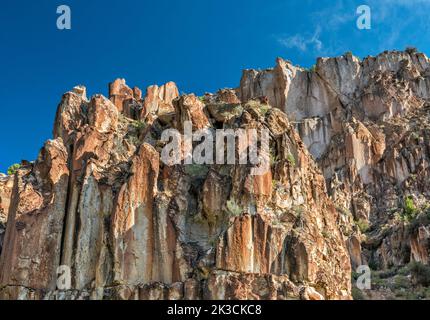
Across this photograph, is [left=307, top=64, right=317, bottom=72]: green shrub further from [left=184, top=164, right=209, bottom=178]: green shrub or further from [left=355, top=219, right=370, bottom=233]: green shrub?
[left=184, top=164, right=209, bottom=178]: green shrub

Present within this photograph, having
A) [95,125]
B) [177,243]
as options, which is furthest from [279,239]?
[95,125]

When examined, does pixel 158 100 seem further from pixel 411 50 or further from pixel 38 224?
pixel 411 50

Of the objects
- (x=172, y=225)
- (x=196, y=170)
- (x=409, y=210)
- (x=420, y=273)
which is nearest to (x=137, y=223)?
(x=172, y=225)

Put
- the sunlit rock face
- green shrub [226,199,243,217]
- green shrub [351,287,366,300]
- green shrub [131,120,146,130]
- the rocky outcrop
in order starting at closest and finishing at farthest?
the rocky outcrop
green shrub [226,199,243,217]
green shrub [351,287,366,300]
green shrub [131,120,146,130]
the sunlit rock face

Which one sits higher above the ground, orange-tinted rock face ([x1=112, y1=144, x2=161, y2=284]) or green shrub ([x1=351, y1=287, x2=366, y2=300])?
orange-tinted rock face ([x1=112, y1=144, x2=161, y2=284])

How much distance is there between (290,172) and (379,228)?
30.0 m

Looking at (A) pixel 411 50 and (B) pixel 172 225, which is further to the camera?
(A) pixel 411 50

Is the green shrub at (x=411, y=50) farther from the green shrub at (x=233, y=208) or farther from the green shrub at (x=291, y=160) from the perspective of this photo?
the green shrub at (x=233, y=208)

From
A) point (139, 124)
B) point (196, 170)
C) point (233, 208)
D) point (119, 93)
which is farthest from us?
point (119, 93)

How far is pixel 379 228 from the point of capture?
59406 millimetres

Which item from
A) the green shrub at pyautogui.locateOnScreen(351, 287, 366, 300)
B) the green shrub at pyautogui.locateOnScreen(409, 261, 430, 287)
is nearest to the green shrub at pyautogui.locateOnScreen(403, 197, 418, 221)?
the green shrub at pyautogui.locateOnScreen(409, 261, 430, 287)

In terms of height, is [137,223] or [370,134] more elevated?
[370,134]

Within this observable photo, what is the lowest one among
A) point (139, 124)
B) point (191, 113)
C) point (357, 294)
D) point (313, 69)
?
point (357, 294)
